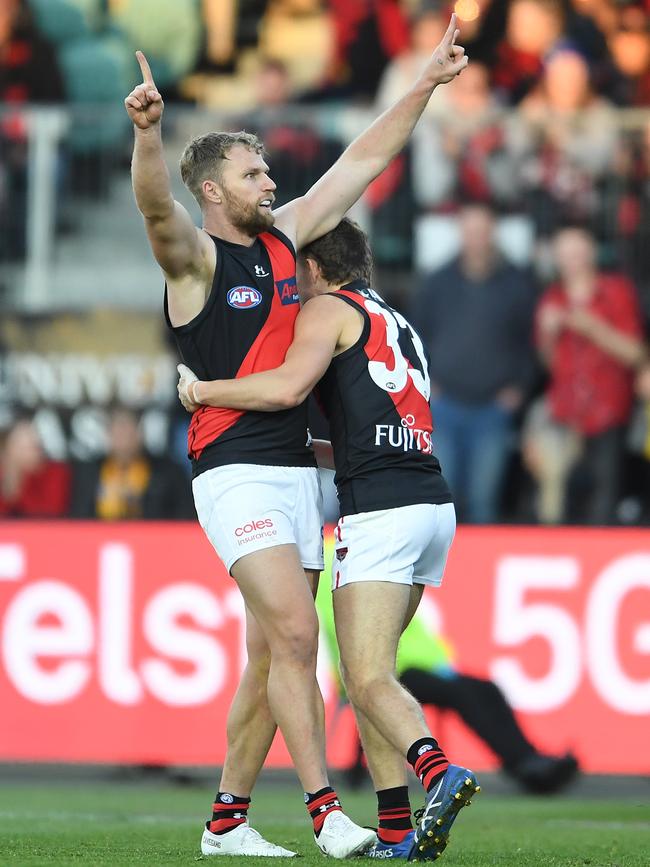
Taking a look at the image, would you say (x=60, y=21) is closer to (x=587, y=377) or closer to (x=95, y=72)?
(x=95, y=72)

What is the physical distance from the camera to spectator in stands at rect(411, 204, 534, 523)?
40.9 feet

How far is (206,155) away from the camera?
21.0 feet

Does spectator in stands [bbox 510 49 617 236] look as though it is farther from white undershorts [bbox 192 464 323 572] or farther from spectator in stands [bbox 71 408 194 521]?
white undershorts [bbox 192 464 323 572]

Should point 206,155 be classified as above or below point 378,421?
above

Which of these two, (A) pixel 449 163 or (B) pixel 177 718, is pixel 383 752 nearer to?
(B) pixel 177 718

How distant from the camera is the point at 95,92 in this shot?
14.7 m

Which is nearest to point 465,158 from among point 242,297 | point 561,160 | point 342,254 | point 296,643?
point 561,160

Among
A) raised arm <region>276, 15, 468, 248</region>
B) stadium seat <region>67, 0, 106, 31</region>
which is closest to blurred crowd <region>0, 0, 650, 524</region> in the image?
stadium seat <region>67, 0, 106, 31</region>

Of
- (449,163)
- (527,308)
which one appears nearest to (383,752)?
(527,308)

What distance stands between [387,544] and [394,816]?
1.01 m

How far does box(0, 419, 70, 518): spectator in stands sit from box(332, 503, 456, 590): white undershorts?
6990 millimetres

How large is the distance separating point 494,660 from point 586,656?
1.90 ft

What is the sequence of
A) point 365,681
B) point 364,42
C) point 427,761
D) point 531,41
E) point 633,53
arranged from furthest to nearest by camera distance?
point 364,42 < point 633,53 < point 531,41 < point 365,681 < point 427,761

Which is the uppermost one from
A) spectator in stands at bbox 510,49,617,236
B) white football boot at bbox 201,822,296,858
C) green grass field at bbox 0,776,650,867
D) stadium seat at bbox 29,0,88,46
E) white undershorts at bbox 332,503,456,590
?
stadium seat at bbox 29,0,88,46
